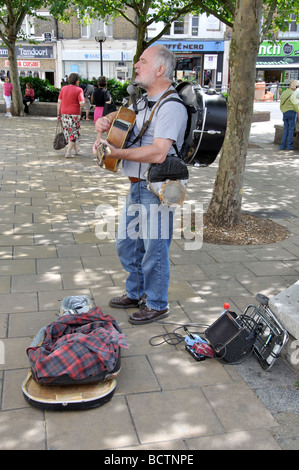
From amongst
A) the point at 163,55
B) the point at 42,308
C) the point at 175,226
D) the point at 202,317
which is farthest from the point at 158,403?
the point at 175,226

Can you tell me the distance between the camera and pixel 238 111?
5.48 m

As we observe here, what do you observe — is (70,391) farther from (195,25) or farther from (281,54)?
(281,54)

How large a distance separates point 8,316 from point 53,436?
55.5 inches

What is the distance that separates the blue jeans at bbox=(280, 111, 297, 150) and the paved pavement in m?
4.26

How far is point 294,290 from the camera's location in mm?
3391

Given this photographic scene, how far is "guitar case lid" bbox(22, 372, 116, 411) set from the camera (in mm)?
2588

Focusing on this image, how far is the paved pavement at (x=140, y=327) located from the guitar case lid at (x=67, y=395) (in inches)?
1.8

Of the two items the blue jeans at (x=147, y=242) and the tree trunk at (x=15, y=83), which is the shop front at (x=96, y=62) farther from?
the blue jeans at (x=147, y=242)

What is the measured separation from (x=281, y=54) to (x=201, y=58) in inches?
232

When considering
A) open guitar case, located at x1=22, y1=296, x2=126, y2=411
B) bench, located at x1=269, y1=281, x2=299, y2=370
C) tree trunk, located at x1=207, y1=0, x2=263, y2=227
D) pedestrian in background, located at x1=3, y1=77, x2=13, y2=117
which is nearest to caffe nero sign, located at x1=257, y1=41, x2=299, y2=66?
pedestrian in background, located at x1=3, y1=77, x2=13, y2=117

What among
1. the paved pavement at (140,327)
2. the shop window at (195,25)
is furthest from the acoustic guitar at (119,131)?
the shop window at (195,25)

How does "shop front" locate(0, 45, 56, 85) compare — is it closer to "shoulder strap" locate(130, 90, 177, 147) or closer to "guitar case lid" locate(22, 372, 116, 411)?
"shoulder strap" locate(130, 90, 177, 147)

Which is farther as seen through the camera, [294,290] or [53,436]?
[294,290]

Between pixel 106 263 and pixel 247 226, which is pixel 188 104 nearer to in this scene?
pixel 106 263
